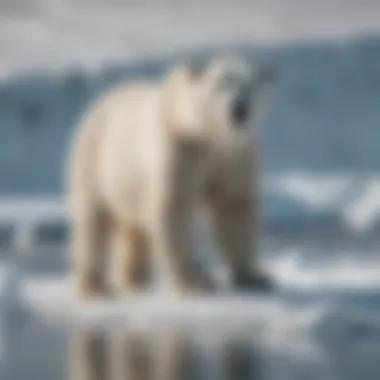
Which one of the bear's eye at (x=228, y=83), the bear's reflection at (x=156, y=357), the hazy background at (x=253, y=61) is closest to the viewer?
the bear's reflection at (x=156, y=357)

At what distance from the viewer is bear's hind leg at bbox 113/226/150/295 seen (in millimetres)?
1140

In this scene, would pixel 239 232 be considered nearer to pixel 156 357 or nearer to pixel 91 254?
pixel 91 254

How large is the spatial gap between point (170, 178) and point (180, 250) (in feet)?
0.22

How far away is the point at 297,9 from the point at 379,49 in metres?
0.10

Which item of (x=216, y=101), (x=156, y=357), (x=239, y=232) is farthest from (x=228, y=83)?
(x=156, y=357)

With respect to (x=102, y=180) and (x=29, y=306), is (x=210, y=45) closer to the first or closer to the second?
(x=102, y=180)

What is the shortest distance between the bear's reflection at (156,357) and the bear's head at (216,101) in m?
0.20

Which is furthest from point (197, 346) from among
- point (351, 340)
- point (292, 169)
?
point (292, 169)

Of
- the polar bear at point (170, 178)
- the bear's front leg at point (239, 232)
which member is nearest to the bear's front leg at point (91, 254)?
the polar bear at point (170, 178)

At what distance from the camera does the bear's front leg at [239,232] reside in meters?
1.12

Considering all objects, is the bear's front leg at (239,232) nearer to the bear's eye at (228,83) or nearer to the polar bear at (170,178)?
the polar bear at (170,178)

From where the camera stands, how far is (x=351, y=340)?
94 centimetres

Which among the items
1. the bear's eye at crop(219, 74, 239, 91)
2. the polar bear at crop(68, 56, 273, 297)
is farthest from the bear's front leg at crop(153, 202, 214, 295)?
the bear's eye at crop(219, 74, 239, 91)

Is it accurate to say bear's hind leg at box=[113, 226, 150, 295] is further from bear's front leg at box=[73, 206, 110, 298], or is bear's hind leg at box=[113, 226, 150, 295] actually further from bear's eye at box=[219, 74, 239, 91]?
bear's eye at box=[219, 74, 239, 91]
